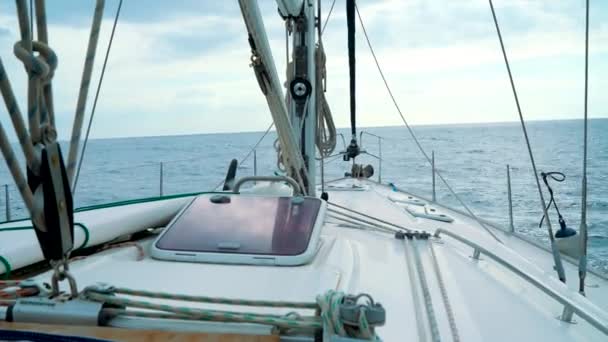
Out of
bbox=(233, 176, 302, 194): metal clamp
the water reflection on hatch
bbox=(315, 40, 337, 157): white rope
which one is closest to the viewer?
the water reflection on hatch

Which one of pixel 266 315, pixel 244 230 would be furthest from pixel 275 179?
pixel 266 315

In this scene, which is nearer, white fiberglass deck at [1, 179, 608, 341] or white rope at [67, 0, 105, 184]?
white rope at [67, 0, 105, 184]

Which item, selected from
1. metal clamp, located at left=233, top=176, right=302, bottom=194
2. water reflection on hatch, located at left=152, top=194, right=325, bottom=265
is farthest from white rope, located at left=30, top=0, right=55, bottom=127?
metal clamp, located at left=233, top=176, right=302, bottom=194

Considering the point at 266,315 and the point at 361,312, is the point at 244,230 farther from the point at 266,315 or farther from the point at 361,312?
the point at 361,312

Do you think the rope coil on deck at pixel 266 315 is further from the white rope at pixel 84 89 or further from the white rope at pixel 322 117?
the white rope at pixel 322 117

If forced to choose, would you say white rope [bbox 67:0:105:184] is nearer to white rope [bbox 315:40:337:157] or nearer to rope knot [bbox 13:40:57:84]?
rope knot [bbox 13:40:57:84]

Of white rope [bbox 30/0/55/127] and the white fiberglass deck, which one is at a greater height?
white rope [bbox 30/0/55/127]

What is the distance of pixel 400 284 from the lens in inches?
66.8

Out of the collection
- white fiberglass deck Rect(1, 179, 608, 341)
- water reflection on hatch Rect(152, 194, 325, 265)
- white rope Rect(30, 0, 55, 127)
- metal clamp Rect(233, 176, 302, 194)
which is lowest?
white fiberglass deck Rect(1, 179, 608, 341)

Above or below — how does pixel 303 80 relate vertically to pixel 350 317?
above

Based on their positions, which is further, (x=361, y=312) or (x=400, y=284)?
(x=400, y=284)

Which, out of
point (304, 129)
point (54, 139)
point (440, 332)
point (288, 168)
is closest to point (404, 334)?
point (440, 332)

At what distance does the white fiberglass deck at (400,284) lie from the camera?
4.51ft

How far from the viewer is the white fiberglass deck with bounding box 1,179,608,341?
1374 millimetres
